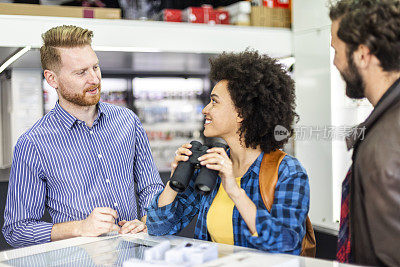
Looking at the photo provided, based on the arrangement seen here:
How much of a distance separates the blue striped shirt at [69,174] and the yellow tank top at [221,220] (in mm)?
625

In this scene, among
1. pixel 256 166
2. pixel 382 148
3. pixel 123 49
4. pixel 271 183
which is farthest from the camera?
pixel 123 49

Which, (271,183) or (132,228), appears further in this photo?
(132,228)

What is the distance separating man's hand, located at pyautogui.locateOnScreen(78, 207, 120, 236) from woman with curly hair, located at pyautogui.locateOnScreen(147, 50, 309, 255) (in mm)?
145

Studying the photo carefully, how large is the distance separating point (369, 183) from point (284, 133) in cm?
56

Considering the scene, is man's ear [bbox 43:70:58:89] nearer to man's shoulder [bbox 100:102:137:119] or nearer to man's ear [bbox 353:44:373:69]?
man's shoulder [bbox 100:102:137:119]

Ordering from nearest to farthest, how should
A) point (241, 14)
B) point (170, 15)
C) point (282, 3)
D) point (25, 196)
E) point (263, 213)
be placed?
point (263, 213) → point (25, 196) → point (170, 15) → point (241, 14) → point (282, 3)

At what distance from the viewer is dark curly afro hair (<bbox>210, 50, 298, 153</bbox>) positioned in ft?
5.75

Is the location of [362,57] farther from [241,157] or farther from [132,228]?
[132,228]

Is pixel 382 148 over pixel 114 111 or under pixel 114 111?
under

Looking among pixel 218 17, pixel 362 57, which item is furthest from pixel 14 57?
pixel 362 57

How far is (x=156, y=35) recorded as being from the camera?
326cm

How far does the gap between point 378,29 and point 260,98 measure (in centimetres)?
58

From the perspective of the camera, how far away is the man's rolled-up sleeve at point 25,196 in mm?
1985

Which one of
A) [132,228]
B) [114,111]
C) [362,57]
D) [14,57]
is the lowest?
[132,228]
